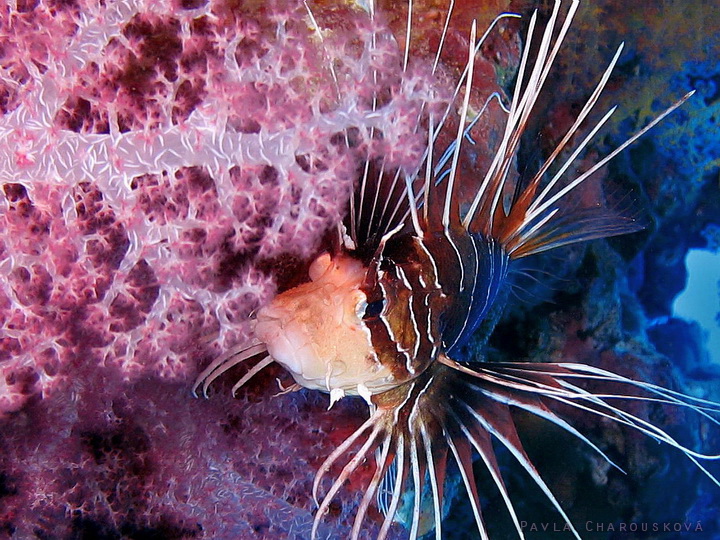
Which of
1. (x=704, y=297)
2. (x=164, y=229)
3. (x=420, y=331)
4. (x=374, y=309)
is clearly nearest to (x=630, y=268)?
(x=704, y=297)

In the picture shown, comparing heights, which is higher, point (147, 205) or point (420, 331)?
point (147, 205)

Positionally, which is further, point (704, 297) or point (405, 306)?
point (704, 297)

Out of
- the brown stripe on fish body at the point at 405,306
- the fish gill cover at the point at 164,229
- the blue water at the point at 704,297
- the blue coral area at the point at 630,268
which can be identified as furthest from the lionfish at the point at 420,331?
the blue water at the point at 704,297

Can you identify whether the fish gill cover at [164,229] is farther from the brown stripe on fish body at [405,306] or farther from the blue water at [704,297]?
the blue water at [704,297]

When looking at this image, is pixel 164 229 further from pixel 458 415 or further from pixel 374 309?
pixel 458 415

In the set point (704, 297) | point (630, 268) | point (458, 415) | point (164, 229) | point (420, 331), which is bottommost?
point (704, 297)

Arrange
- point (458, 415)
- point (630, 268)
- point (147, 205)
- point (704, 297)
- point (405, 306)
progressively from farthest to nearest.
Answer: point (704, 297)
point (630, 268)
point (458, 415)
point (405, 306)
point (147, 205)

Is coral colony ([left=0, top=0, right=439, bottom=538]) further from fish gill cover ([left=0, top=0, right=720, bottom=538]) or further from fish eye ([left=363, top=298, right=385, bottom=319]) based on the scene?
fish eye ([left=363, top=298, right=385, bottom=319])

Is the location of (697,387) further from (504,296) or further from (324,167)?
(324,167)
